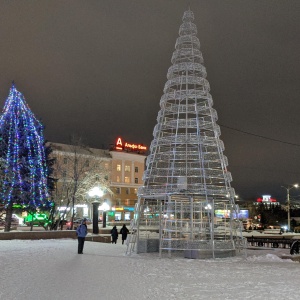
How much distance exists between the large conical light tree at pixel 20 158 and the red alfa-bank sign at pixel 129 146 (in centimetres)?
5323

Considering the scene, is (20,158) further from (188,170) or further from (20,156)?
(188,170)

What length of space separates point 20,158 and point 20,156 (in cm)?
30

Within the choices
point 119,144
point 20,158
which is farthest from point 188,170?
point 119,144

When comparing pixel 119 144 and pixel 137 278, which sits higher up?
pixel 119 144

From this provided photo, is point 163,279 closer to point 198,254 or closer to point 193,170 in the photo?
point 198,254

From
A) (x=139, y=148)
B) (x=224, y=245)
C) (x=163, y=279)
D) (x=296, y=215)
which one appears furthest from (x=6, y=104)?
(x=296, y=215)

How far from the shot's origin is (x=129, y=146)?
85312mm

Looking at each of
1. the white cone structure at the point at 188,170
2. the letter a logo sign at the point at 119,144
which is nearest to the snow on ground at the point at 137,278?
the white cone structure at the point at 188,170

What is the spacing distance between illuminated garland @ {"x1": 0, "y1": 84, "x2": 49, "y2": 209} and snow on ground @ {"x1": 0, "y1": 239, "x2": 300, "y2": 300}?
12496mm

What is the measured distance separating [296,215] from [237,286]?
3953 inches

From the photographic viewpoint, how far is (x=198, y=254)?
1695cm

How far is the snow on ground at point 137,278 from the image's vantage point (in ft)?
30.5

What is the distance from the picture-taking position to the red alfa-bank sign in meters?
83.5

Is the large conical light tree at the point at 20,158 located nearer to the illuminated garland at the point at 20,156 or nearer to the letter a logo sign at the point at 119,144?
the illuminated garland at the point at 20,156
